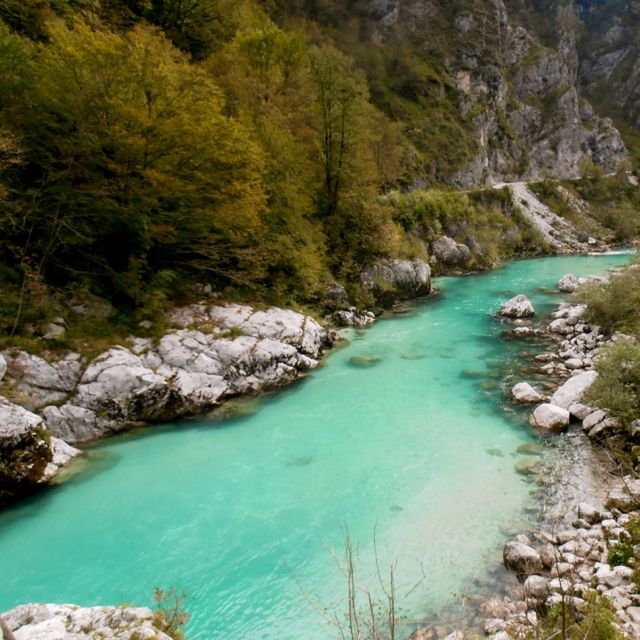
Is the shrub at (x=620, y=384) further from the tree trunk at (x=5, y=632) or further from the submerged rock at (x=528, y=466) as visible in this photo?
the tree trunk at (x=5, y=632)

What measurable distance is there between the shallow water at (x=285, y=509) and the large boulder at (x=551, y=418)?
0.35 m

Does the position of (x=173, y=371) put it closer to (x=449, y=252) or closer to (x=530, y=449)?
(x=530, y=449)

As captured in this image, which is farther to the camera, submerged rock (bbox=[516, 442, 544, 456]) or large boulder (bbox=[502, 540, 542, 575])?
submerged rock (bbox=[516, 442, 544, 456])

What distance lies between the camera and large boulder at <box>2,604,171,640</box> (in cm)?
382

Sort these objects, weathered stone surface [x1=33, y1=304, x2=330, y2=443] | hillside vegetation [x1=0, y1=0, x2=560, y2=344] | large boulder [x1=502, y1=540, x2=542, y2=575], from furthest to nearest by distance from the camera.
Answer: hillside vegetation [x1=0, y1=0, x2=560, y2=344] → weathered stone surface [x1=33, y1=304, x2=330, y2=443] → large boulder [x1=502, y1=540, x2=542, y2=575]

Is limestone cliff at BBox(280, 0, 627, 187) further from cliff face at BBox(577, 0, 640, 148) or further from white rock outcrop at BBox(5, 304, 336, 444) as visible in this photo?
white rock outcrop at BBox(5, 304, 336, 444)

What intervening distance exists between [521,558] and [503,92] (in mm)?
94832

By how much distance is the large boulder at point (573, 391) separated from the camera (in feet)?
35.2

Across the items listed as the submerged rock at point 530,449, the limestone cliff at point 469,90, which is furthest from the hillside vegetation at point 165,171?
the limestone cliff at point 469,90

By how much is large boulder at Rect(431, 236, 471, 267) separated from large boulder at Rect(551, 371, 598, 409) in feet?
81.5

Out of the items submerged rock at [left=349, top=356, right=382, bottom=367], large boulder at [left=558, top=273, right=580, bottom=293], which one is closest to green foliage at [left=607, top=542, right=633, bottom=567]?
submerged rock at [left=349, top=356, right=382, bottom=367]

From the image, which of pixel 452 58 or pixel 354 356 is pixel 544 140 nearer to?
pixel 452 58

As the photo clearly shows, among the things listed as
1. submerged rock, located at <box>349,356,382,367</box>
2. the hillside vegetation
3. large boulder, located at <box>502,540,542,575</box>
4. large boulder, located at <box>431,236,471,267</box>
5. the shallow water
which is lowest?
the shallow water

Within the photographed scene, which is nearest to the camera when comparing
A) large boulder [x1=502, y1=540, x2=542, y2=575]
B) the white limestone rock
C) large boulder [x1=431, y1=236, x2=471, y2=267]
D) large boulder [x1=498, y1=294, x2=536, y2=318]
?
large boulder [x1=502, y1=540, x2=542, y2=575]
